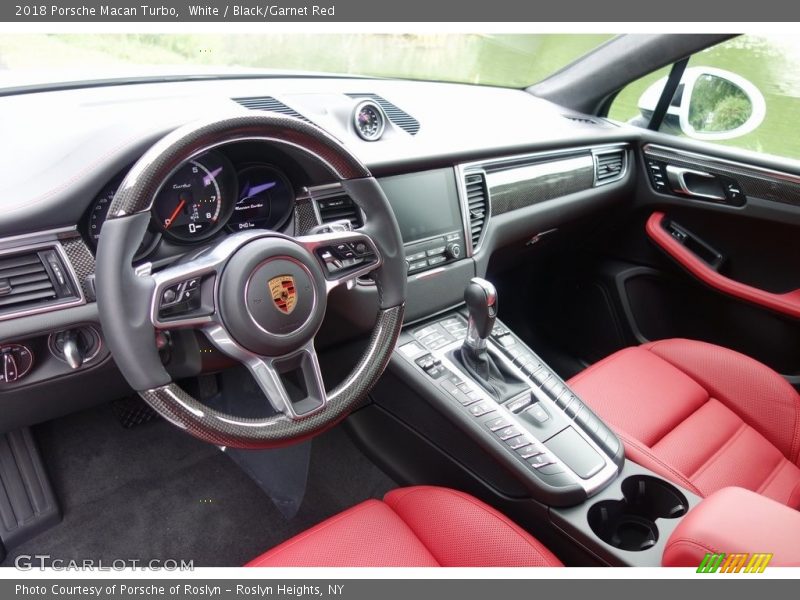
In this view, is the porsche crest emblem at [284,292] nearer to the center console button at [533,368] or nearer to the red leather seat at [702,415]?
the center console button at [533,368]

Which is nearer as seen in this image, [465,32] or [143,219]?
[143,219]

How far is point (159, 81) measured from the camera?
1.54 metres

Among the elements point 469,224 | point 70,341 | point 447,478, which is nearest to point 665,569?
point 447,478

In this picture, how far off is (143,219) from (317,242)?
0.31 metres

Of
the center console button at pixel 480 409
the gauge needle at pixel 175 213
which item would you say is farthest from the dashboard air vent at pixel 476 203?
the gauge needle at pixel 175 213

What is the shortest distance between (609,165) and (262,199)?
4.82ft

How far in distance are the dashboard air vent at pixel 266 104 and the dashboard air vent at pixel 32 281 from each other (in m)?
0.53

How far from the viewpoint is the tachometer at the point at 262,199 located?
48.5 inches

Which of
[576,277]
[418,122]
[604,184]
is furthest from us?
[576,277]

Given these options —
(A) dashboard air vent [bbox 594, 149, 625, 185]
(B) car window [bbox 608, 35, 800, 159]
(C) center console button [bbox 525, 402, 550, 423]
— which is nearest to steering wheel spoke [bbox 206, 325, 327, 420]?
(C) center console button [bbox 525, 402, 550, 423]

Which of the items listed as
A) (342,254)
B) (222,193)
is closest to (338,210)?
(342,254)

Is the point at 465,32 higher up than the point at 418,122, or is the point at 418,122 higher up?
the point at 465,32

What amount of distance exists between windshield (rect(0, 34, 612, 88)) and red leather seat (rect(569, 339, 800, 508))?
3.13 ft

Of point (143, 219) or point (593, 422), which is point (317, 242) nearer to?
point (143, 219)
